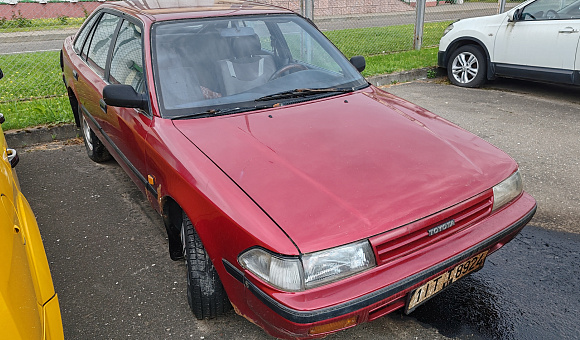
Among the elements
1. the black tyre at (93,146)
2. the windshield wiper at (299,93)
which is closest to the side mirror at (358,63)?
the windshield wiper at (299,93)

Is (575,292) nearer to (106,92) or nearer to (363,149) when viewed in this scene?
(363,149)

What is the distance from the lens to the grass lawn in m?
5.70

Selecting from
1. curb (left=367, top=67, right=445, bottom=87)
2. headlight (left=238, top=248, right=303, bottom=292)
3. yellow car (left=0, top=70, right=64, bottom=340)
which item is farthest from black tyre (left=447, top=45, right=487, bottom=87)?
yellow car (left=0, top=70, right=64, bottom=340)

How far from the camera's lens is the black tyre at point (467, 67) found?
7344mm

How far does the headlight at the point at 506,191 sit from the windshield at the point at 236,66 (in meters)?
1.26

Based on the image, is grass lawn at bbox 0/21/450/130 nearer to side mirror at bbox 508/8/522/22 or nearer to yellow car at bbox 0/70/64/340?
side mirror at bbox 508/8/522/22

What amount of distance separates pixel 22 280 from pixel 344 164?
4.78 ft

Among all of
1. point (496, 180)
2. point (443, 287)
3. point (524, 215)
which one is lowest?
point (443, 287)

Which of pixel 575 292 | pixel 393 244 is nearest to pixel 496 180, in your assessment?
pixel 393 244

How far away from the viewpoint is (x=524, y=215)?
2.51 m

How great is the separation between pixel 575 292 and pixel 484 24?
5.50 m

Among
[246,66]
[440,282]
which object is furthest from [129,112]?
[440,282]

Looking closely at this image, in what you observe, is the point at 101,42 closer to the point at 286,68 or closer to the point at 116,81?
the point at 116,81

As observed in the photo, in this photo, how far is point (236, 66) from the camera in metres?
3.10
